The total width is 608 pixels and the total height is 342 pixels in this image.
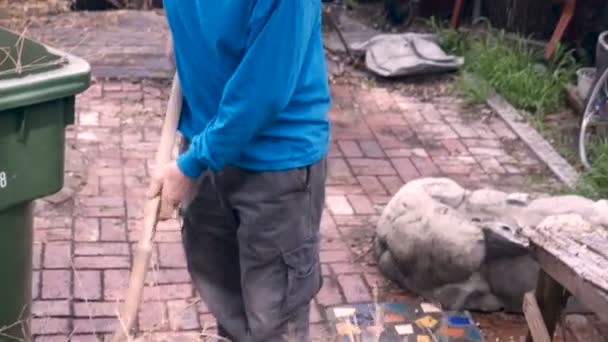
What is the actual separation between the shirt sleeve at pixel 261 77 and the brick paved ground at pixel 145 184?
0.98 meters

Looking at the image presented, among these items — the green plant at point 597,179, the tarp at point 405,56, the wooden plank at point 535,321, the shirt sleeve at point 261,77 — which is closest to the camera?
the shirt sleeve at point 261,77

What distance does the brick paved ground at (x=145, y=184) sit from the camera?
14.4ft

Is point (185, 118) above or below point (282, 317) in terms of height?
above

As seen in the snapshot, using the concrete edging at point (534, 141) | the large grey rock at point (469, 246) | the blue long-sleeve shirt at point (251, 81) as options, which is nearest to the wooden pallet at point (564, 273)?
the large grey rock at point (469, 246)

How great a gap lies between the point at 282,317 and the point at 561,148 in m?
3.89

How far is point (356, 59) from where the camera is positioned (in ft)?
26.6

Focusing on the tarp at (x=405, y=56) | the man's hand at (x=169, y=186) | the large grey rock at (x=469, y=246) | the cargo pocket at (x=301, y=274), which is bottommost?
the tarp at (x=405, y=56)

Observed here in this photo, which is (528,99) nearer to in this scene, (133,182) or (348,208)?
(348,208)

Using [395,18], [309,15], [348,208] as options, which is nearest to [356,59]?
[395,18]

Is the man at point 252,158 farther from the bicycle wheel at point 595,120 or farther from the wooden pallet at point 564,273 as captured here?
the bicycle wheel at point 595,120

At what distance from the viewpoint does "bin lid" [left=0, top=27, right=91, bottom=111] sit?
3082 mm

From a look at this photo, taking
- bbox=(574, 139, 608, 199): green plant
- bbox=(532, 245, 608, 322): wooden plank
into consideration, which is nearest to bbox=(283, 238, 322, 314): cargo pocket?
bbox=(532, 245, 608, 322): wooden plank

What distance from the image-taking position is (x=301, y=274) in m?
3.03

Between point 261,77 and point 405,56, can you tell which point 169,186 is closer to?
point 261,77
